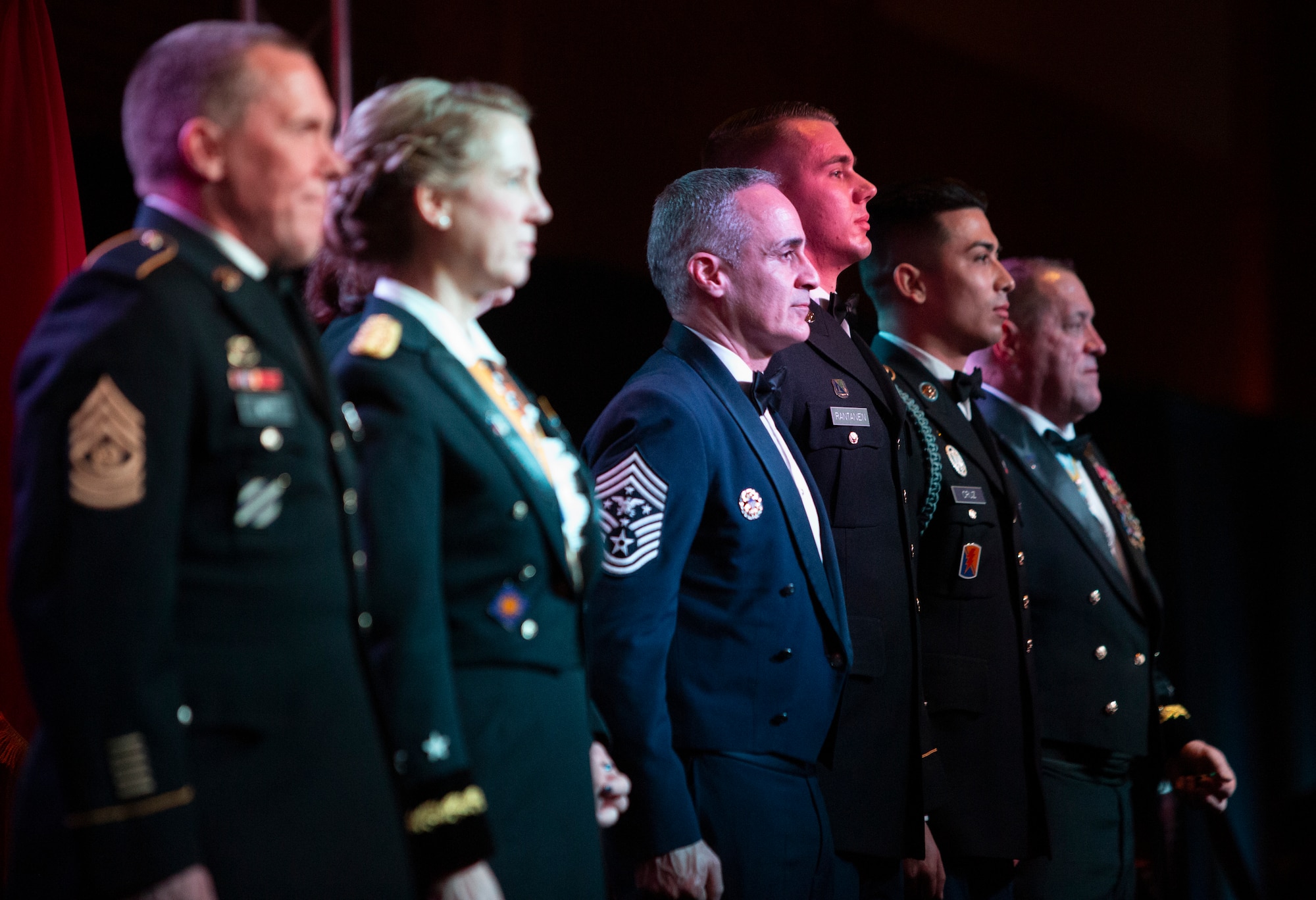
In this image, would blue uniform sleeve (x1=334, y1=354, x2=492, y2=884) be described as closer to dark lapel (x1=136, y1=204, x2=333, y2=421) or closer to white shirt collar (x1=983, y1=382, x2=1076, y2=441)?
dark lapel (x1=136, y1=204, x2=333, y2=421)

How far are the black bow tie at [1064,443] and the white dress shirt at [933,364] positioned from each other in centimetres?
44

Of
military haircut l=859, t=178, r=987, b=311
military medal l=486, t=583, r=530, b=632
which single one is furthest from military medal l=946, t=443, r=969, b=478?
military medal l=486, t=583, r=530, b=632

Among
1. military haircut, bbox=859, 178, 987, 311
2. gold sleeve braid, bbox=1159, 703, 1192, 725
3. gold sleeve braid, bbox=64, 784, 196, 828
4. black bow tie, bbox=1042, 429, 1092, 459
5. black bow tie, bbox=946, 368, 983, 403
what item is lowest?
gold sleeve braid, bbox=1159, 703, 1192, 725

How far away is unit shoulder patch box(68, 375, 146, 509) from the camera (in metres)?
1.27

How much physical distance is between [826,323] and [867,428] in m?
0.27

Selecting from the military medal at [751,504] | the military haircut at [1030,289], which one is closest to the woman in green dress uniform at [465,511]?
the military medal at [751,504]

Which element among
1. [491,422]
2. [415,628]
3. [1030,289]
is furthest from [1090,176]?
[415,628]

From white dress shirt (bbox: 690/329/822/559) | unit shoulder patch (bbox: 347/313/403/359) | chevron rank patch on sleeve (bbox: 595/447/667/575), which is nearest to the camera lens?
unit shoulder patch (bbox: 347/313/403/359)

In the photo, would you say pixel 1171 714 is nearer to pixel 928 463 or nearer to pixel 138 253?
pixel 928 463

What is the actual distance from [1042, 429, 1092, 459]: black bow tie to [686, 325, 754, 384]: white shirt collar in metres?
1.29

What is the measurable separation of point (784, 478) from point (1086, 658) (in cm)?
116

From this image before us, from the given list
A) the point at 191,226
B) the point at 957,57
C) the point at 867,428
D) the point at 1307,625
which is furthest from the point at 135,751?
the point at 1307,625

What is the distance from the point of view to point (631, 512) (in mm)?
2154

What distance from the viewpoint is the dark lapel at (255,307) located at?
142 cm
